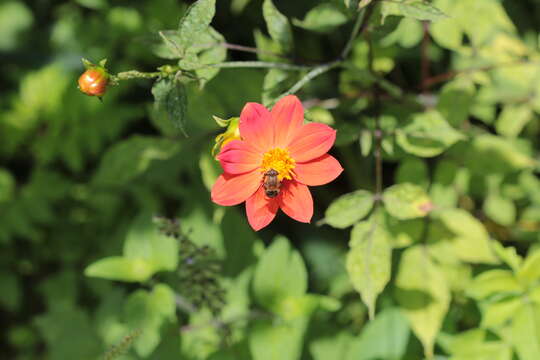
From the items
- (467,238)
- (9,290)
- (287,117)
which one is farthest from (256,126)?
(9,290)

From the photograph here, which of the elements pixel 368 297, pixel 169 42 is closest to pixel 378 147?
pixel 368 297

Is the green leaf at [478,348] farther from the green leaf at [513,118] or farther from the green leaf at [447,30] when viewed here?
the green leaf at [447,30]

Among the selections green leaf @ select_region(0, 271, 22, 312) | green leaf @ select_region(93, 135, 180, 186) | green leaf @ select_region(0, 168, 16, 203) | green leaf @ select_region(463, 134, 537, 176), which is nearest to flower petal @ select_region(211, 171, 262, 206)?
green leaf @ select_region(93, 135, 180, 186)

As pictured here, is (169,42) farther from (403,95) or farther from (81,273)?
(81,273)

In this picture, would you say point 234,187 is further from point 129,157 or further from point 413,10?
point 129,157

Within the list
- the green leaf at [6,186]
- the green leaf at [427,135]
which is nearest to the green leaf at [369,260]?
the green leaf at [427,135]

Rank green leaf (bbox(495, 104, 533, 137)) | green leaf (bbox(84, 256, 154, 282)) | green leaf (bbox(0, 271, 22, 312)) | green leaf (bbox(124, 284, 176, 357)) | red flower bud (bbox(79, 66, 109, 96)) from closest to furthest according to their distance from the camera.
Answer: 1. red flower bud (bbox(79, 66, 109, 96))
2. green leaf (bbox(124, 284, 176, 357))
3. green leaf (bbox(84, 256, 154, 282))
4. green leaf (bbox(495, 104, 533, 137))
5. green leaf (bbox(0, 271, 22, 312))

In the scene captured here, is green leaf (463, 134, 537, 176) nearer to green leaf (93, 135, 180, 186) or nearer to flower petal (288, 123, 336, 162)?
flower petal (288, 123, 336, 162)
